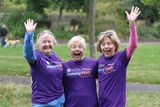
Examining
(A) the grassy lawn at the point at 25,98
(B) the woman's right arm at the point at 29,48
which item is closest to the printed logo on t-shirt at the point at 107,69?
(B) the woman's right arm at the point at 29,48

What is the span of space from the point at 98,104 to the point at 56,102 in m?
0.54

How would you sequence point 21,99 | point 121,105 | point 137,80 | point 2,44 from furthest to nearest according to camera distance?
point 2,44 → point 137,80 → point 21,99 → point 121,105

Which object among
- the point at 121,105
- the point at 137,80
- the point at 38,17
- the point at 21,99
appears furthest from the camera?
the point at 38,17

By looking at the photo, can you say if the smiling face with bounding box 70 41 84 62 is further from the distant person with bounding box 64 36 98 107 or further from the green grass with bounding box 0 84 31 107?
the green grass with bounding box 0 84 31 107

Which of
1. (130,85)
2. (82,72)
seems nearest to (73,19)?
(130,85)

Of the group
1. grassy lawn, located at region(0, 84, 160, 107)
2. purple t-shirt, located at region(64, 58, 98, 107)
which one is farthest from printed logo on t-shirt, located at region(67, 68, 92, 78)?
grassy lawn, located at region(0, 84, 160, 107)

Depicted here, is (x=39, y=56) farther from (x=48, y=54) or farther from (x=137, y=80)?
(x=137, y=80)

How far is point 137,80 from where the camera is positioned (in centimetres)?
1470

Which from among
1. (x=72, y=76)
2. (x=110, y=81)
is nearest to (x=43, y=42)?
(x=72, y=76)

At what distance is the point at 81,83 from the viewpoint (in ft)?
18.7

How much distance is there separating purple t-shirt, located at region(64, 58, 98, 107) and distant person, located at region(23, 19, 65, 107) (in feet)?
0.46

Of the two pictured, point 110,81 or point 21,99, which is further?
point 21,99

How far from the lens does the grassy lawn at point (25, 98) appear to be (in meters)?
9.99

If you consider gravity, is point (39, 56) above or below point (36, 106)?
above
